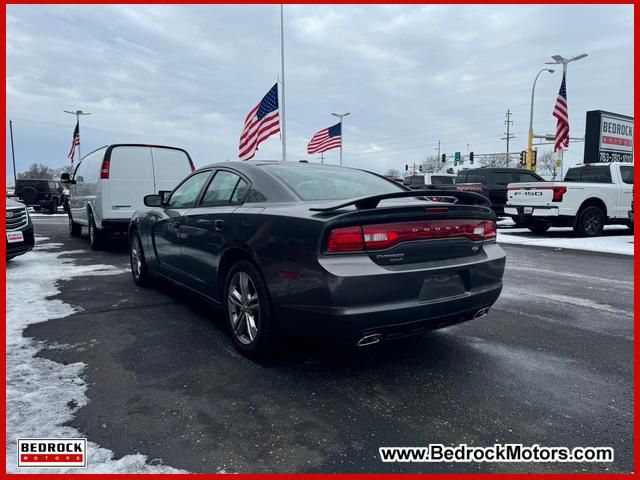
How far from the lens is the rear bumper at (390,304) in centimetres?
280

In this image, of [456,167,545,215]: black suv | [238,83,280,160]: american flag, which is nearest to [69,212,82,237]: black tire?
[238,83,280,160]: american flag

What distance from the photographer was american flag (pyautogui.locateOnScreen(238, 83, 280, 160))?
57.1 feet

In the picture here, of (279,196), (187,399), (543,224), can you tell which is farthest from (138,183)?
(543,224)

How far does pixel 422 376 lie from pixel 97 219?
7.71 meters

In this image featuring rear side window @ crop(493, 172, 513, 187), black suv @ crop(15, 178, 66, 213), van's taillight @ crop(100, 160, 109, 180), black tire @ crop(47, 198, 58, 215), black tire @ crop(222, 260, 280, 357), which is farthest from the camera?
black tire @ crop(47, 198, 58, 215)

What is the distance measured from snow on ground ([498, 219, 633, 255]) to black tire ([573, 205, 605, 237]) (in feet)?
0.68

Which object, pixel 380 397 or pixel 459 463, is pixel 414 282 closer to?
pixel 380 397

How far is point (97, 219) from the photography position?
9.02 m

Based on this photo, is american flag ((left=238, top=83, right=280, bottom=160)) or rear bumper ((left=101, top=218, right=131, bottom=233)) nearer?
rear bumper ((left=101, top=218, right=131, bottom=233))

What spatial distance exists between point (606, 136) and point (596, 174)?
10.9 metres

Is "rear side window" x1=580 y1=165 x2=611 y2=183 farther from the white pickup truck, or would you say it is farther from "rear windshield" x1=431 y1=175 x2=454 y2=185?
"rear windshield" x1=431 y1=175 x2=454 y2=185

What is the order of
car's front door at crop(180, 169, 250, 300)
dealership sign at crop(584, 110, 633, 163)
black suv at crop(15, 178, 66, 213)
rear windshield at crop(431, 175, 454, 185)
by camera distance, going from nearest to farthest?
car's front door at crop(180, 169, 250, 300) < rear windshield at crop(431, 175, 454, 185) < dealership sign at crop(584, 110, 633, 163) < black suv at crop(15, 178, 66, 213)

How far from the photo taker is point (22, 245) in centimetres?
730

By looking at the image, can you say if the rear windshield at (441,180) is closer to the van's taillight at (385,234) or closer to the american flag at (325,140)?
the american flag at (325,140)
